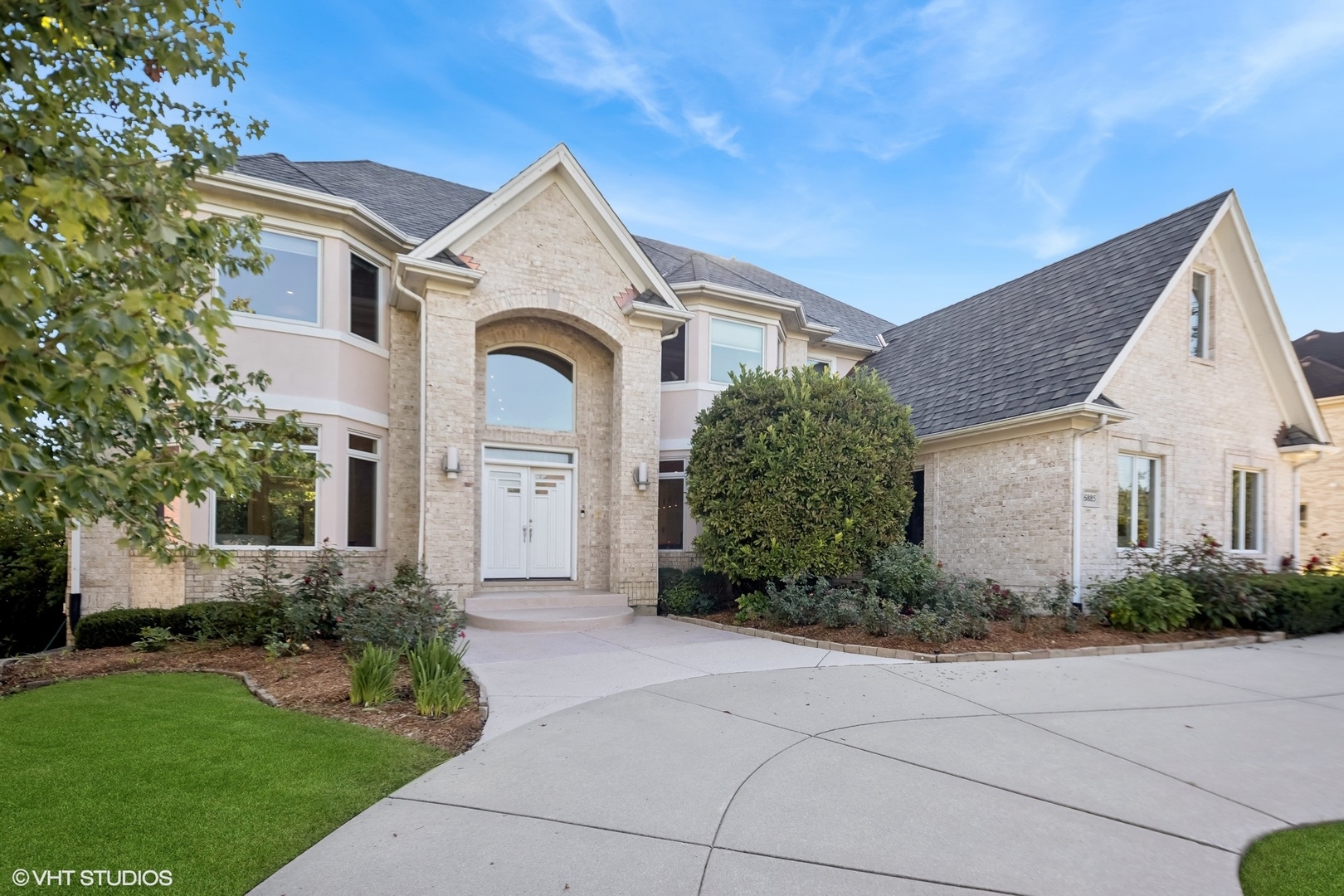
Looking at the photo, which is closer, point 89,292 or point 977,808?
point 89,292

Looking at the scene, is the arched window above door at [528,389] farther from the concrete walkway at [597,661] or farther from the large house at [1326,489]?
the large house at [1326,489]

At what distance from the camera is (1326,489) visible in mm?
17797

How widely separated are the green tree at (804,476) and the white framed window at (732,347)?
323 centimetres

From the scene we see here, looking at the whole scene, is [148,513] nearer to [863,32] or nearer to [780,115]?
[863,32]

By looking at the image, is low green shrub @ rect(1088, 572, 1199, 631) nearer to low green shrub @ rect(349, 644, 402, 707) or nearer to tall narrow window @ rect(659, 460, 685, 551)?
tall narrow window @ rect(659, 460, 685, 551)

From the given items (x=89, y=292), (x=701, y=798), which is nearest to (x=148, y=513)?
(x=89, y=292)

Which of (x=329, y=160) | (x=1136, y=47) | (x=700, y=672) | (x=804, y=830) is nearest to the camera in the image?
(x=804, y=830)

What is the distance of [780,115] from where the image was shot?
19.0 meters

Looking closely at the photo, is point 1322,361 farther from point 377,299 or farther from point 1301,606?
point 377,299

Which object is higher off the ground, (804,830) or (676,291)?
(676,291)

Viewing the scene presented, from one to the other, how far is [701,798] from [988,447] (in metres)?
10.9

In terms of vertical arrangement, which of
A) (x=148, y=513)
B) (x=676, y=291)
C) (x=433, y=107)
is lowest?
(x=148, y=513)

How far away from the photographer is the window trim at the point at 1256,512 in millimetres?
13953

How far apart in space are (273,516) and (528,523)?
4.11 meters
